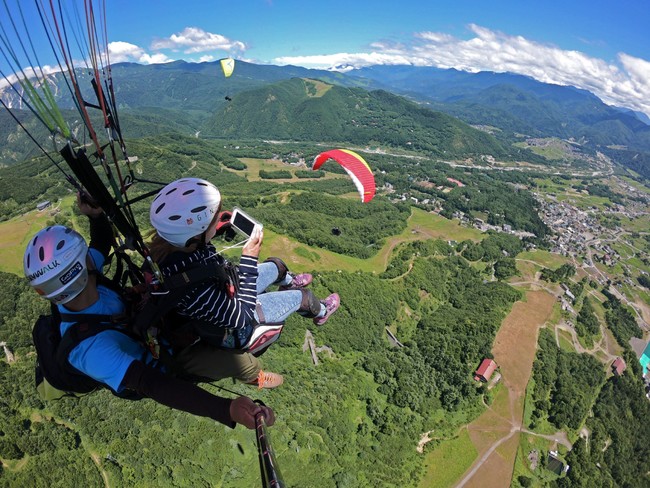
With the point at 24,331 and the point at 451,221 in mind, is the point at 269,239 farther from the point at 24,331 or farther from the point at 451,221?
the point at 451,221

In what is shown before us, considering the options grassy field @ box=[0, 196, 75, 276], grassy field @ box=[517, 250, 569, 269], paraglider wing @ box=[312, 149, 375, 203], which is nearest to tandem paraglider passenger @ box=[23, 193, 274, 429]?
A: paraglider wing @ box=[312, 149, 375, 203]

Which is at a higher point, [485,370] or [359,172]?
[359,172]

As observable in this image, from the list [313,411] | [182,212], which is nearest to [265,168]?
[313,411]

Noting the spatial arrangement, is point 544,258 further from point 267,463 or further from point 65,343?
point 65,343

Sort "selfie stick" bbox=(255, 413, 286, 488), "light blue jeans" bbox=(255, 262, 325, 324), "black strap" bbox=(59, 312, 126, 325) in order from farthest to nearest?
"light blue jeans" bbox=(255, 262, 325, 324), "black strap" bbox=(59, 312, 126, 325), "selfie stick" bbox=(255, 413, 286, 488)

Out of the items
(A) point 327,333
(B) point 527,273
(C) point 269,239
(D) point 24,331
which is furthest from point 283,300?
(B) point 527,273

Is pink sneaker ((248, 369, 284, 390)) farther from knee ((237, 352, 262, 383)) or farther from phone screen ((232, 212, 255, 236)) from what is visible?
phone screen ((232, 212, 255, 236))
